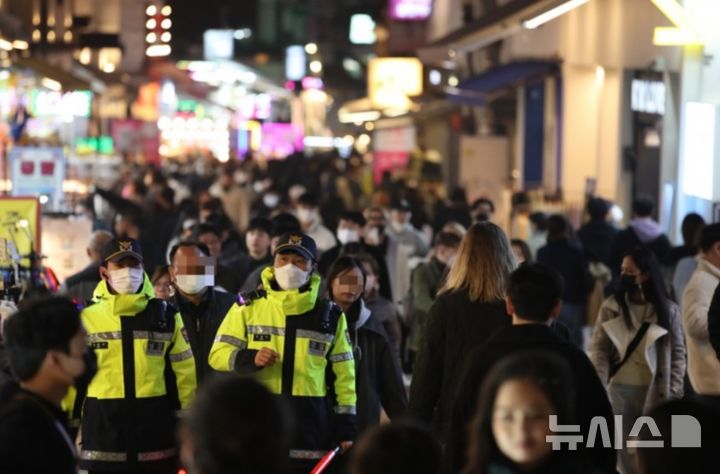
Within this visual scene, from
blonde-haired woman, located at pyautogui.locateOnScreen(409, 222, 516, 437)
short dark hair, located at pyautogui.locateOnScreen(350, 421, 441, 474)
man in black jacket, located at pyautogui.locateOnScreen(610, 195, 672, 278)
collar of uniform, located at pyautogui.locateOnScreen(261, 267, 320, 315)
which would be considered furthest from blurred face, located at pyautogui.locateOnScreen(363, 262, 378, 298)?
short dark hair, located at pyautogui.locateOnScreen(350, 421, 441, 474)

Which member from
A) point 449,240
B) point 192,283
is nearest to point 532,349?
point 192,283

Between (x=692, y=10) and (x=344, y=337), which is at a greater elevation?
(x=692, y=10)

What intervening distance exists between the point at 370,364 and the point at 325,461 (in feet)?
5.50

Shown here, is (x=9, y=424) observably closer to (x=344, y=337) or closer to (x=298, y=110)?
(x=344, y=337)

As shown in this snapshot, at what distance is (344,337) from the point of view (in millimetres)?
8641

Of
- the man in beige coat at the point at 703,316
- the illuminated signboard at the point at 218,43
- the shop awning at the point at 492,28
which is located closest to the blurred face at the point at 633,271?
the man in beige coat at the point at 703,316

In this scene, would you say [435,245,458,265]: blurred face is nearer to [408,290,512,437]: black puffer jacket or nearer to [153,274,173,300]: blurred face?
[153,274,173,300]: blurred face

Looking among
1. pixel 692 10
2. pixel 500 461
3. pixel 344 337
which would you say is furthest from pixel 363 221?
pixel 500 461

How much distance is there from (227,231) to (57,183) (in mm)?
3995

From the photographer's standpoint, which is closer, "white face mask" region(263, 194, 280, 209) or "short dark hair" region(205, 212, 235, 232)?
"short dark hair" region(205, 212, 235, 232)

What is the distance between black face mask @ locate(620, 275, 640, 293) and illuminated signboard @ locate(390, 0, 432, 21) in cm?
4341

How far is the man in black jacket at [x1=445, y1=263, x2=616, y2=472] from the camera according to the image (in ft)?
21.6

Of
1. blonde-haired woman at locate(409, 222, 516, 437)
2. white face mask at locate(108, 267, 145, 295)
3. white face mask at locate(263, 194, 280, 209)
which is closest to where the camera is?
blonde-haired woman at locate(409, 222, 516, 437)

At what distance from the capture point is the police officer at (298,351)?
27.6ft
